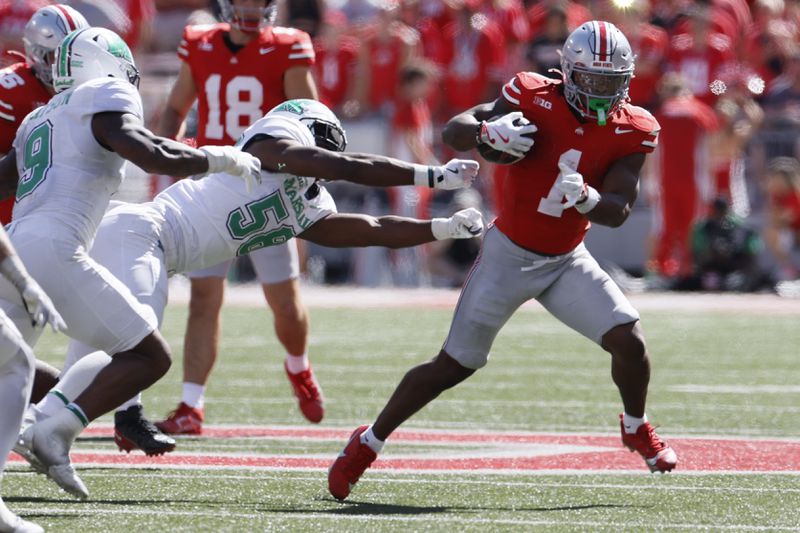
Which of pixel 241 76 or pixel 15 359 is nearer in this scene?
pixel 15 359

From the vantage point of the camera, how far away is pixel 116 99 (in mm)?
5152

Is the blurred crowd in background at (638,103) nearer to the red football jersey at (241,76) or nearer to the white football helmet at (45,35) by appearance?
the red football jersey at (241,76)

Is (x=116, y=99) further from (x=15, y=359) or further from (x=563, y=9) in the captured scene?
(x=563, y=9)

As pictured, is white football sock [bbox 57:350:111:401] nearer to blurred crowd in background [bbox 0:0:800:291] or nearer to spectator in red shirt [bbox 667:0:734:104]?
Answer: blurred crowd in background [bbox 0:0:800:291]

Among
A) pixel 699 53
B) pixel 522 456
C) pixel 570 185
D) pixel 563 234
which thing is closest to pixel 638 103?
pixel 699 53

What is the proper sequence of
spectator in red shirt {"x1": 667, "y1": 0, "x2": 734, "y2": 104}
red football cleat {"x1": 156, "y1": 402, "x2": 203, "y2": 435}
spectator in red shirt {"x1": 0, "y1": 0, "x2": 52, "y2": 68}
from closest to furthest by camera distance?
red football cleat {"x1": 156, "y1": 402, "x2": 203, "y2": 435}
spectator in red shirt {"x1": 0, "y1": 0, "x2": 52, "y2": 68}
spectator in red shirt {"x1": 667, "y1": 0, "x2": 734, "y2": 104}

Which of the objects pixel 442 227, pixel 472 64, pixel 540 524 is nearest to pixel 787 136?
pixel 472 64

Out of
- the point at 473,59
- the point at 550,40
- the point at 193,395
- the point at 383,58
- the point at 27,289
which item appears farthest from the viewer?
the point at 383,58

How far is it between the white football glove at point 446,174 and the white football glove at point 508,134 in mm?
103

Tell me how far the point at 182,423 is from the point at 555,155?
238 cm

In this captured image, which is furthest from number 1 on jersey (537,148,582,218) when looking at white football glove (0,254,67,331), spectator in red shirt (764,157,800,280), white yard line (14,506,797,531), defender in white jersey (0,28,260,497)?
spectator in red shirt (764,157,800,280)

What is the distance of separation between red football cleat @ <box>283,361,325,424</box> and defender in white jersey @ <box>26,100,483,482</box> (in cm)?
163

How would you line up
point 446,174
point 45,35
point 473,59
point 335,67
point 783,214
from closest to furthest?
1. point 446,174
2. point 45,35
3. point 783,214
4. point 473,59
5. point 335,67

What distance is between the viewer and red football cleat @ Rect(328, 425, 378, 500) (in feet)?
18.1
